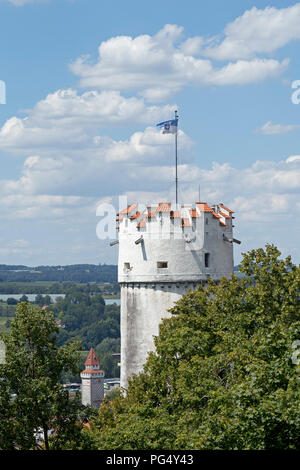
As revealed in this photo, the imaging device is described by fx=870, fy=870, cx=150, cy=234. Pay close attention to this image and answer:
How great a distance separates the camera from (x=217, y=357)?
3459cm

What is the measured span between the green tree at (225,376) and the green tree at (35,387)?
233 cm

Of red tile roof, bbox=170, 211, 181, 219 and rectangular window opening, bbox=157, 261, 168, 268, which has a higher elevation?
red tile roof, bbox=170, 211, 181, 219

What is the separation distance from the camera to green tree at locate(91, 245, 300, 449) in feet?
82.0

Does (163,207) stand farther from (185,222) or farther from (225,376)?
(225,376)

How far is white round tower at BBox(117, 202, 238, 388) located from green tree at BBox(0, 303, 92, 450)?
12080 mm

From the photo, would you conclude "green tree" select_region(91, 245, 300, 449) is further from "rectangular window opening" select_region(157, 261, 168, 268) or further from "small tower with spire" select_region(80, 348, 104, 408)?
"small tower with spire" select_region(80, 348, 104, 408)

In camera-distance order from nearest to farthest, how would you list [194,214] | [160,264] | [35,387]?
[35,387] → [160,264] → [194,214]

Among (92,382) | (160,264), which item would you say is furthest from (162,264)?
(92,382)

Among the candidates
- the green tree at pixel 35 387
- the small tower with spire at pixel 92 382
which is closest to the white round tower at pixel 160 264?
the green tree at pixel 35 387

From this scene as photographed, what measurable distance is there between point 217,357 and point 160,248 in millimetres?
11358

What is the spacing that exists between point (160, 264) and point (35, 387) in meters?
15.5

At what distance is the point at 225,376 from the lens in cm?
3509

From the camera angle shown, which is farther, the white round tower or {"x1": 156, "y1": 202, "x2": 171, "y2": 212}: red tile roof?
{"x1": 156, "y1": 202, "x2": 171, "y2": 212}: red tile roof

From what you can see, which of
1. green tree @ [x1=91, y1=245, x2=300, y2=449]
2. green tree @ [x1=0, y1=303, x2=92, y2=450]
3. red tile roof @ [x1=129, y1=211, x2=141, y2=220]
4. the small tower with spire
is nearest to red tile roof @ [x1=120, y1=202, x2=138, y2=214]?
red tile roof @ [x1=129, y1=211, x2=141, y2=220]
